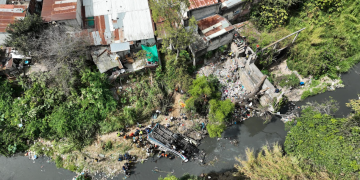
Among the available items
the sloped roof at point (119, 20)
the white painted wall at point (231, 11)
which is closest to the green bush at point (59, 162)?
the sloped roof at point (119, 20)

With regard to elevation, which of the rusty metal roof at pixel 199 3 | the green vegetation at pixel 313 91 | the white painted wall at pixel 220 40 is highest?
the rusty metal roof at pixel 199 3

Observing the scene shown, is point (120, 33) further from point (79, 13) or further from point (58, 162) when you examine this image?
point (58, 162)

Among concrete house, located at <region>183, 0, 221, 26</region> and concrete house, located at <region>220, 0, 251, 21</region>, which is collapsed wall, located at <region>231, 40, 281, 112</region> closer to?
concrete house, located at <region>220, 0, 251, 21</region>

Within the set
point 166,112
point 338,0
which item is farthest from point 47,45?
point 338,0

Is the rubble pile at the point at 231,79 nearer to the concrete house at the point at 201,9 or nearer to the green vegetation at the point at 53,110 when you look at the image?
the concrete house at the point at 201,9

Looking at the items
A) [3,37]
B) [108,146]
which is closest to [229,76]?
[108,146]
